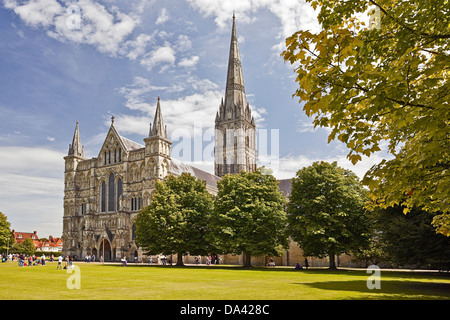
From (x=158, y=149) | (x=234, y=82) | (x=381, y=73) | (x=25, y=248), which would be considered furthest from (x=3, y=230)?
(x=381, y=73)

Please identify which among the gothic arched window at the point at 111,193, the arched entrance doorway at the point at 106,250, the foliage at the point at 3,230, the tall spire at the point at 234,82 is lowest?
the arched entrance doorway at the point at 106,250

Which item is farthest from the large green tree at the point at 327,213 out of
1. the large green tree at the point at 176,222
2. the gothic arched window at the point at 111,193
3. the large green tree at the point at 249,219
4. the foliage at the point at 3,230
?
the foliage at the point at 3,230

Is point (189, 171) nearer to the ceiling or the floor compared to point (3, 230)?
nearer to the ceiling

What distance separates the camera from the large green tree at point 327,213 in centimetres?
3819

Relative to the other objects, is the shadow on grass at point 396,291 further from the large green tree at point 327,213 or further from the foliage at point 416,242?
the large green tree at point 327,213

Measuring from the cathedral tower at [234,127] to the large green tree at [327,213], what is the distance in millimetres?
59647

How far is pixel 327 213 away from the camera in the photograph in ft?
129

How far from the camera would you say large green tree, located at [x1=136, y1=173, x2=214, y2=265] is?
4609cm

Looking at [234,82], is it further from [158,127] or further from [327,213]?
[327,213]

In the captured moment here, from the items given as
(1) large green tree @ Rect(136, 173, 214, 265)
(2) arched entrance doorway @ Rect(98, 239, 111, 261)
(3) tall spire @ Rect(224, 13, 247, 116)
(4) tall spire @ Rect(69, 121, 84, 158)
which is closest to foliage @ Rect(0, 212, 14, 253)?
(4) tall spire @ Rect(69, 121, 84, 158)

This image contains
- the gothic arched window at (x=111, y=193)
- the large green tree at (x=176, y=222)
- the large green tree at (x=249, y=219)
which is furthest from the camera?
the gothic arched window at (x=111, y=193)

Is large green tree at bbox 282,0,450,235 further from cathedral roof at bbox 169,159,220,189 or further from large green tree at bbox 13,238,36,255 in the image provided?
large green tree at bbox 13,238,36,255

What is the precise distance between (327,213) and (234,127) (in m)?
67.5

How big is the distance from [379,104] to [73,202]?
253ft
